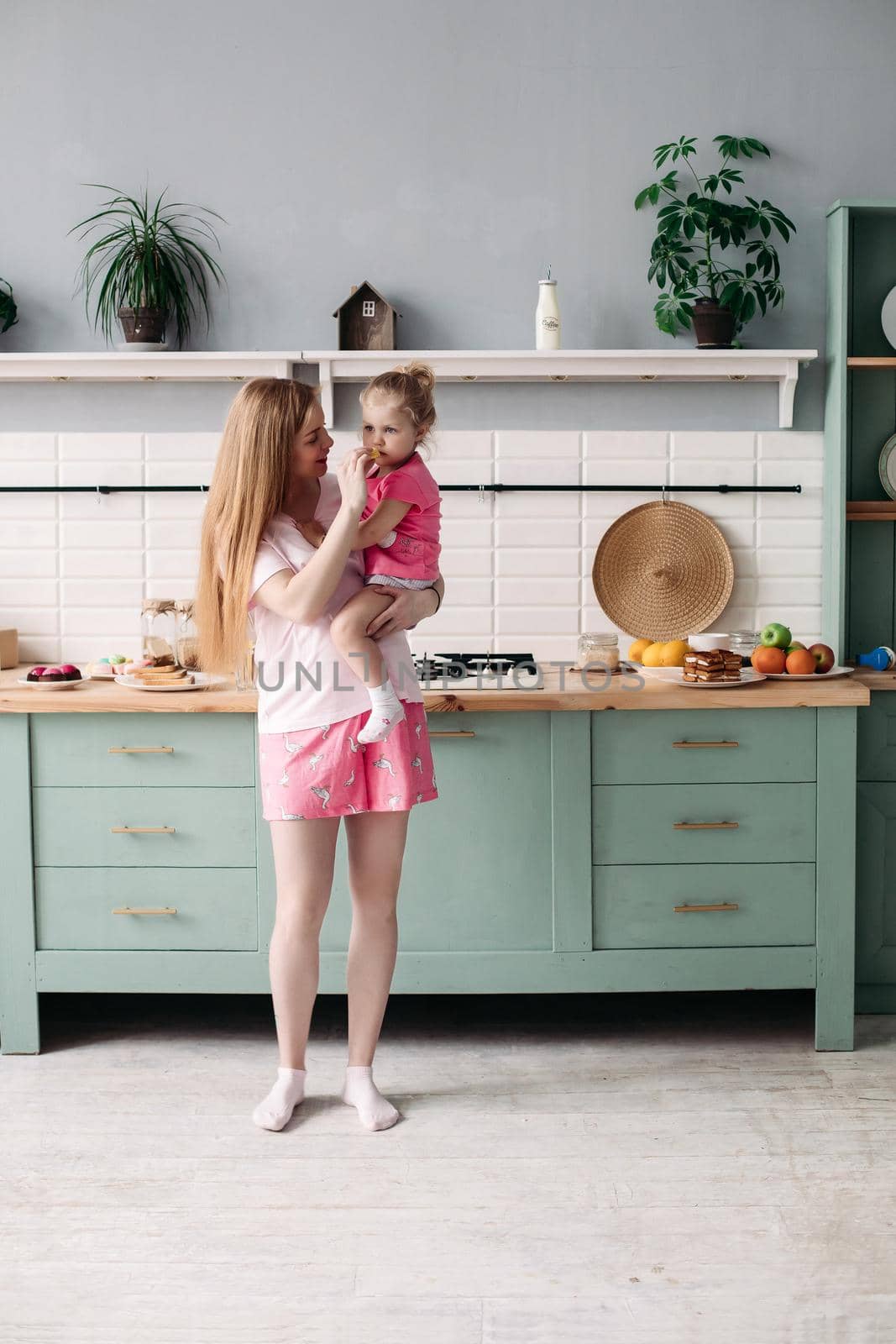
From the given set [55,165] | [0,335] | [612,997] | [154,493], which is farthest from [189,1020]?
[55,165]

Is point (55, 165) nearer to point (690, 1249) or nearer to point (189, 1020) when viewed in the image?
point (189, 1020)

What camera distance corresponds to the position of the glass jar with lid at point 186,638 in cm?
305

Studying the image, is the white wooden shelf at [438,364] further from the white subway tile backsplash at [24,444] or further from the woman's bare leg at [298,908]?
the woman's bare leg at [298,908]

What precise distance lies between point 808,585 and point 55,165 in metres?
2.47

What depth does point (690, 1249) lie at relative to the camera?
2029mm

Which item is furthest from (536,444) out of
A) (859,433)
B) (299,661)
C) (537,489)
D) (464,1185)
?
(464,1185)

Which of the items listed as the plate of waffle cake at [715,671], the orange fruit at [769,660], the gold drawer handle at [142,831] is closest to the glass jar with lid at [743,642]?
the orange fruit at [769,660]

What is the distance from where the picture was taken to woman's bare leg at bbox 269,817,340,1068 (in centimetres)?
242

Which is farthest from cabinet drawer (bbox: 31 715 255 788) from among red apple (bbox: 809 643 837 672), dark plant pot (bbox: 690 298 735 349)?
dark plant pot (bbox: 690 298 735 349)

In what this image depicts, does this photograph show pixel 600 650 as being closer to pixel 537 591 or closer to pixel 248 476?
pixel 537 591

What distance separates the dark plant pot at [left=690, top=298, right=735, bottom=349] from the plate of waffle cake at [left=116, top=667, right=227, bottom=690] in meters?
1.60

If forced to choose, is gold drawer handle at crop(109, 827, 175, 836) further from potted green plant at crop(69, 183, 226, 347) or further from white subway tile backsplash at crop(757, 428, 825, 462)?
white subway tile backsplash at crop(757, 428, 825, 462)

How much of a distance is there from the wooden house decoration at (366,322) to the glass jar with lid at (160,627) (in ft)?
2.91

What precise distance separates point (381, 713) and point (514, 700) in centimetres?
49
